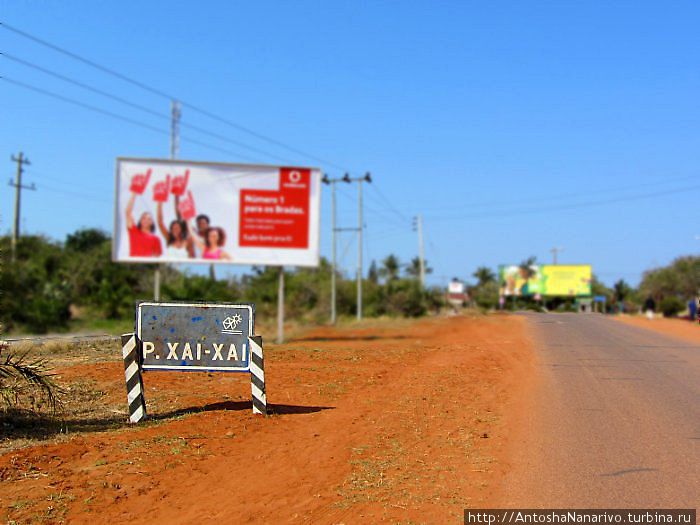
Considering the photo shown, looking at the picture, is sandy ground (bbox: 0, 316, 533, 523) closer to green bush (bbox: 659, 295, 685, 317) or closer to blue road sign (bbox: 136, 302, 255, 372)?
blue road sign (bbox: 136, 302, 255, 372)

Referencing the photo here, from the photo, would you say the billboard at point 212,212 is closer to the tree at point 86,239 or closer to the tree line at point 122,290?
the tree line at point 122,290

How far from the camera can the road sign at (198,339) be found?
9.93m

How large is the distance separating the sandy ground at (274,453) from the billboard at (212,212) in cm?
1009

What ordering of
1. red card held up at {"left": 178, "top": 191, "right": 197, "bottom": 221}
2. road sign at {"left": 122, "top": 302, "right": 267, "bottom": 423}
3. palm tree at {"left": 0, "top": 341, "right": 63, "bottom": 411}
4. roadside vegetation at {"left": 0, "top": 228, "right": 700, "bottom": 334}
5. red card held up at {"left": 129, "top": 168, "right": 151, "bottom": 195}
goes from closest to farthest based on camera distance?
1. palm tree at {"left": 0, "top": 341, "right": 63, "bottom": 411}
2. road sign at {"left": 122, "top": 302, "right": 267, "bottom": 423}
3. red card held up at {"left": 129, "top": 168, "right": 151, "bottom": 195}
4. red card held up at {"left": 178, "top": 191, "right": 197, "bottom": 221}
5. roadside vegetation at {"left": 0, "top": 228, "right": 700, "bottom": 334}

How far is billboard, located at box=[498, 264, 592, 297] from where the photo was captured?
86875mm

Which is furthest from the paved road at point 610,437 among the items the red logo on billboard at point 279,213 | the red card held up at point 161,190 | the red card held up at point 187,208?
the red card held up at point 161,190

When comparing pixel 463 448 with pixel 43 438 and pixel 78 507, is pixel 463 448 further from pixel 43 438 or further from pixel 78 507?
pixel 43 438

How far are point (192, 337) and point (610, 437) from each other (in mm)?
5529

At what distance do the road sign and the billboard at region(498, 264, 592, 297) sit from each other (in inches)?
3199

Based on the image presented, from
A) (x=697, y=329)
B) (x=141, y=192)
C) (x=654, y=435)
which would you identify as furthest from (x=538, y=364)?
(x=697, y=329)

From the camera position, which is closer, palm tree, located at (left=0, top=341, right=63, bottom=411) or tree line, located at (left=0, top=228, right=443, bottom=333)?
palm tree, located at (left=0, top=341, right=63, bottom=411)

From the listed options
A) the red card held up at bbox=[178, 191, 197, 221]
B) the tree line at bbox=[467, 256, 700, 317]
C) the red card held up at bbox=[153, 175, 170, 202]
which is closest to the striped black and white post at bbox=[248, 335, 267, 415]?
the red card held up at bbox=[178, 191, 197, 221]

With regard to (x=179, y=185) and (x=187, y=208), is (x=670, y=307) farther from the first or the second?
(x=179, y=185)

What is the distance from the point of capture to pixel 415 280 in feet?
182
